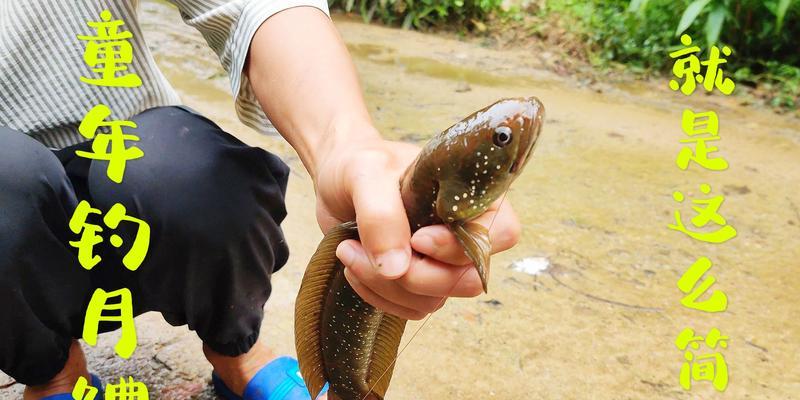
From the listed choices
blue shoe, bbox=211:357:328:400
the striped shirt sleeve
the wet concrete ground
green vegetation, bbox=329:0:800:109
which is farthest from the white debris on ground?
green vegetation, bbox=329:0:800:109

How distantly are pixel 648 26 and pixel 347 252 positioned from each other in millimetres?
5056

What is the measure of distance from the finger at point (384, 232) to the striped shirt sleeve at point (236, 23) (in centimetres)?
58

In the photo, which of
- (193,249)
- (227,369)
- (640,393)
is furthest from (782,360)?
(193,249)

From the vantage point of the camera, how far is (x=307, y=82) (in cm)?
144

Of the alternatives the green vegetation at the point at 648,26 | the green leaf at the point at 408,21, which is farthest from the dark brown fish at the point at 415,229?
the green leaf at the point at 408,21

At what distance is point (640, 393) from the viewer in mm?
2016

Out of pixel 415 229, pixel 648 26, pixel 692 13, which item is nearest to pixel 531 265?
pixel 415 229

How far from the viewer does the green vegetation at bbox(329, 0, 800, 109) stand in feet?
15.7

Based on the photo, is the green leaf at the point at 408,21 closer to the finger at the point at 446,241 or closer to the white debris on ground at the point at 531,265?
the white debris on ground at the point at 531,265

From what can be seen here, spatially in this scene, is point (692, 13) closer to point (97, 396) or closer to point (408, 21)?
point (408, 21)

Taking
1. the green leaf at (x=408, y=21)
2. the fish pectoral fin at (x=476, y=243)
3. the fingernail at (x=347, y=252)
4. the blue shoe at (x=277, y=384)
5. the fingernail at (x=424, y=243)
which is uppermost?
the fish pectoral fin at (x=476, y=243)

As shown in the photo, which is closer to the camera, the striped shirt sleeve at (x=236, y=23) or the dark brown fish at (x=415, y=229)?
the dark brown fish at (x=415, y=229)

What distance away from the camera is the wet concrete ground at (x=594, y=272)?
6.72 ft

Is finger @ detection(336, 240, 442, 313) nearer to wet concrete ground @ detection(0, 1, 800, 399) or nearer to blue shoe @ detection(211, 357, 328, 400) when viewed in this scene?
blue shoe @ detection(211, 357, 328, 400)
